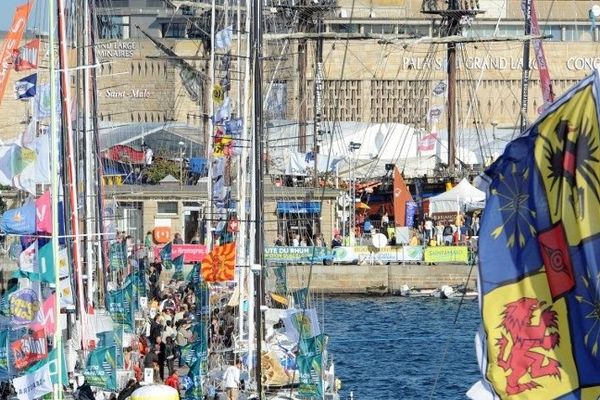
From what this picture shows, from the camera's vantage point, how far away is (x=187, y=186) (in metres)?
67.4

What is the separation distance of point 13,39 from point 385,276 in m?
33.1

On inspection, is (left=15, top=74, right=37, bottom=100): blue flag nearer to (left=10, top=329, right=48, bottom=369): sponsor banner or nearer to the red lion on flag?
(left=10, top=329, right=48, bottom=369): sponsor banner

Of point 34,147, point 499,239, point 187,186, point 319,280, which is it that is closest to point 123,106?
point 187,186

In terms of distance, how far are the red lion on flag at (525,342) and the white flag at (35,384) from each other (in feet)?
37.7

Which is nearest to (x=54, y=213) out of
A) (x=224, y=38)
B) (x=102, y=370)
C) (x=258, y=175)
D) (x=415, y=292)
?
(x=102, y=370)

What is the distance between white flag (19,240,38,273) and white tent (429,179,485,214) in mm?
38962

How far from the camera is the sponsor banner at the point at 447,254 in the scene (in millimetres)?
60344

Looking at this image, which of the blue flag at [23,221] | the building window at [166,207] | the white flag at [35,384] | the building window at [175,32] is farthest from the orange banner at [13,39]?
the building window at [175,32]

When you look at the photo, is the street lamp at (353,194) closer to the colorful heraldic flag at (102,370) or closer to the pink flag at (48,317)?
the colorful heraldic flag at (102,370)

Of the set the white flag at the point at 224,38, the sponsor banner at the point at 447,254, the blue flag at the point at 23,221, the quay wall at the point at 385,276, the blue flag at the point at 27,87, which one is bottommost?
the quay wall at the point at 385,276

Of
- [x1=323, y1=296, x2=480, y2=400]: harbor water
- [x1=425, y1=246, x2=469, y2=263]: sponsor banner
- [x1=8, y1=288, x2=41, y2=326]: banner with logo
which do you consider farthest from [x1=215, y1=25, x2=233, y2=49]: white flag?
[x1=425, y1=246, x2=469, y2=263]: sponsor banner

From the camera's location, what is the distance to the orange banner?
28.8 metres

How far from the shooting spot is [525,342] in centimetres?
986

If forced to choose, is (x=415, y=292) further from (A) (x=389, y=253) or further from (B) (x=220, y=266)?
(B) (x=220, y=266)
